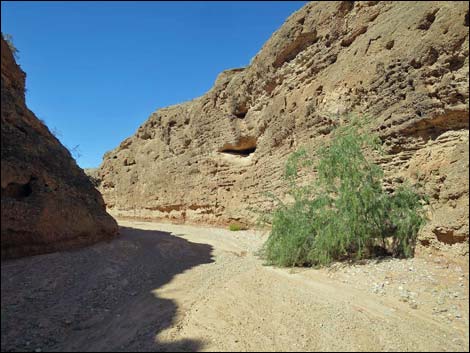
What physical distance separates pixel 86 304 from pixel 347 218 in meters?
4.56

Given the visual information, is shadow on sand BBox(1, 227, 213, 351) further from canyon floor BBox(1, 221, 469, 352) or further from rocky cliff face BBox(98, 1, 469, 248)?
rocky cliff face BBox(98, 1, 469, 248)

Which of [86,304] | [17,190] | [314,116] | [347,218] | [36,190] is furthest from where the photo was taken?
[314,116]

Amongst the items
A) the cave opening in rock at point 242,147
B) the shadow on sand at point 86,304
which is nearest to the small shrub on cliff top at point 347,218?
the shadow on sand at point 86,304

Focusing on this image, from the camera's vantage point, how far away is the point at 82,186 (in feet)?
24.2

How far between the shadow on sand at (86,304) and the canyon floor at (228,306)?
0.01m

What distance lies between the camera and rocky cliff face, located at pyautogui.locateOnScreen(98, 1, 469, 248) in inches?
250

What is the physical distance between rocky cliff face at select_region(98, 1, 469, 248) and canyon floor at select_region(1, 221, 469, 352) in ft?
4.52

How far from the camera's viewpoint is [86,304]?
4.08m

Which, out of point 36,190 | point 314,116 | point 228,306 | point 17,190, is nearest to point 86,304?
point 228,306

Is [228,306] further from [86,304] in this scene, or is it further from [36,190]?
[36,190]

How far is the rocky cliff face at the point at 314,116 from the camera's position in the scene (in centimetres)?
635

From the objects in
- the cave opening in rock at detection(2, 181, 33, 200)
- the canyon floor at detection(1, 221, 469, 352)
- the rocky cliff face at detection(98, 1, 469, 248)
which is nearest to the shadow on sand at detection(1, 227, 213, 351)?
the canyon floor at detection(1, 221, 469, 352)

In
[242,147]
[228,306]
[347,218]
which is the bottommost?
[228,306]

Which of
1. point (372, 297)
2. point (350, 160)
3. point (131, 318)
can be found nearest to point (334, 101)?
point (350, 160)
